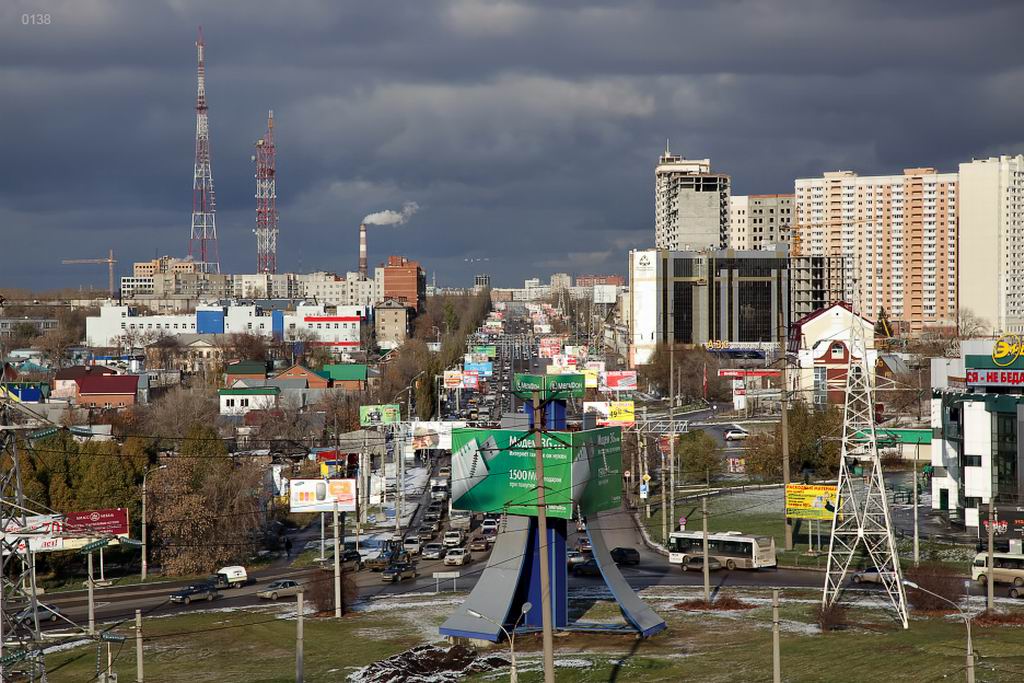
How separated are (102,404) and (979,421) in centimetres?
7111

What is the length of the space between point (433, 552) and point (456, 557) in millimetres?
2347

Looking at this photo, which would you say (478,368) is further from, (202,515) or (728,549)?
Result: (728,549)

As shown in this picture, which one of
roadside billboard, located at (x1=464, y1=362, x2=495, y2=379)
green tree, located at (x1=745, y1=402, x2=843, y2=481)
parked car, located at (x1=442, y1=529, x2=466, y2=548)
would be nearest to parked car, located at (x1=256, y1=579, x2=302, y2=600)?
parked car, located at (x1=442, y1=529, x2=466, y2=548)

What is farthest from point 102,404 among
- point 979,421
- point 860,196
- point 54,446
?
point 860,196

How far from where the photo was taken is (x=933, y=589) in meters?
36.7

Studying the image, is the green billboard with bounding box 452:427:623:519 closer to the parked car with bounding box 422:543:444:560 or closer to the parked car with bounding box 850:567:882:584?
the parked car with bounding box 850:567:882:584

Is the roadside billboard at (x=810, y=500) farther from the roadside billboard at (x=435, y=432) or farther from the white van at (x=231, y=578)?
the roadside billboard at (x=435, y=432)

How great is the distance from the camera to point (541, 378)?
3619cm

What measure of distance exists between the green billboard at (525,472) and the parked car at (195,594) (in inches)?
494

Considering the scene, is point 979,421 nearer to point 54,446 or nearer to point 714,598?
point 714,598

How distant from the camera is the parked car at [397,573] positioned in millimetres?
45938

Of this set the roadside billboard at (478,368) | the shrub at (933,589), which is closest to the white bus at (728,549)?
the shrub at (933,589)

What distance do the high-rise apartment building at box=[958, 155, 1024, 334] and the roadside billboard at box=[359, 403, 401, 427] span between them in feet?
382

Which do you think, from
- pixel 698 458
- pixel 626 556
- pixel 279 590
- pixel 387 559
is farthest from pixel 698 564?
pixel 698 458
